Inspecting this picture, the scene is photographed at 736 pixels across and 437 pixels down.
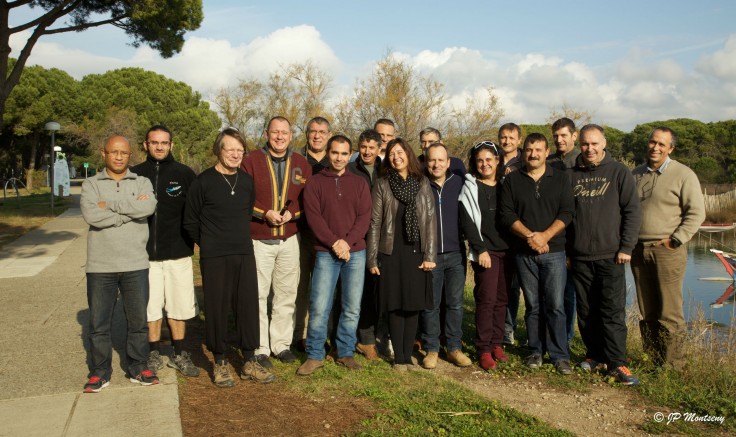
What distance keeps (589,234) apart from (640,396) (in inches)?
54.6

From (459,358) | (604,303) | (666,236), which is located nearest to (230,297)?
(459,358)

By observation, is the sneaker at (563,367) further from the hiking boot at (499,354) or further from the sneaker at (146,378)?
the sneaker at (146,378)

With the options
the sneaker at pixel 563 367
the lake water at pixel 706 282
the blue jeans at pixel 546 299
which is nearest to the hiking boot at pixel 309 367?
the blue jeans at pixel 546 299

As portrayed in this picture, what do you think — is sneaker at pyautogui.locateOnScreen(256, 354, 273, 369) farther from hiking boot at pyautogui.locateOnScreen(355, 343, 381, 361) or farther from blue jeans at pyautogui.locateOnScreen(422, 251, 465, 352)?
blue jeans at pyautogui.locateOnScreen(422, 251, 465, 352)

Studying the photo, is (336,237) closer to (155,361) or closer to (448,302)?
(448,302)

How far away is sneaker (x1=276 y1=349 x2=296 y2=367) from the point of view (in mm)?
5411

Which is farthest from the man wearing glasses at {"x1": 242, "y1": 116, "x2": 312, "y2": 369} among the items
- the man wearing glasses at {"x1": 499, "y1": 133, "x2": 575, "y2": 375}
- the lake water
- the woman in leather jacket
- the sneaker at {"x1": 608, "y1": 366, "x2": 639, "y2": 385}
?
the lake water

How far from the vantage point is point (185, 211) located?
4.82m

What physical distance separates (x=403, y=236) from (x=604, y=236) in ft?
5.73

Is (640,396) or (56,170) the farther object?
(56,170)

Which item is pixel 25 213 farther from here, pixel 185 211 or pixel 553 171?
pixel 553 171

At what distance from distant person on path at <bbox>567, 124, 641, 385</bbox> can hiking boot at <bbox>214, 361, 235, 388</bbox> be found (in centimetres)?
311

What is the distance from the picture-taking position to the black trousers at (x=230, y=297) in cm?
476

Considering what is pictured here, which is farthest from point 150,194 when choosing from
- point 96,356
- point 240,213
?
point 96,356
